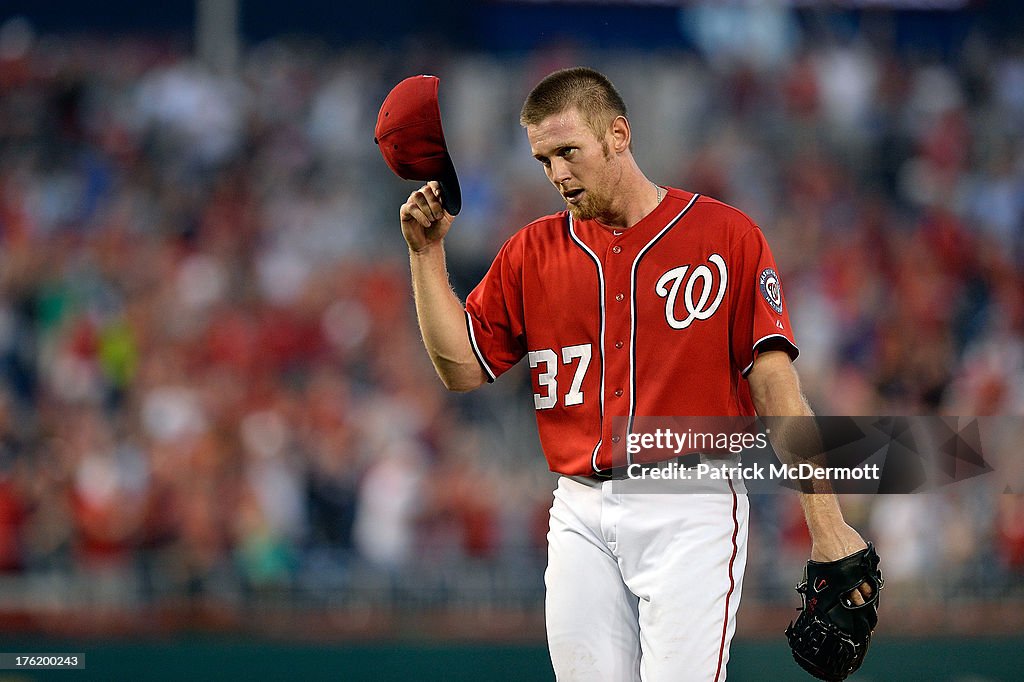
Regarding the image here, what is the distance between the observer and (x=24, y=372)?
9.47 meters

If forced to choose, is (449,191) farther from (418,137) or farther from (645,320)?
(645,320)

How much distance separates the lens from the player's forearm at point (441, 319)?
3.64 metres

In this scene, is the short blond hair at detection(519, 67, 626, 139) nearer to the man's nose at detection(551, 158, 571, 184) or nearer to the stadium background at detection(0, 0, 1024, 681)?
the man's nose at detection(551, 158, 571, 184)

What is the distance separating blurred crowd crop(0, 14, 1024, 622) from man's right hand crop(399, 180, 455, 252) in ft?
14.1

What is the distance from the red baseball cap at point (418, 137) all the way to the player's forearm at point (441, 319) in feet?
0.53

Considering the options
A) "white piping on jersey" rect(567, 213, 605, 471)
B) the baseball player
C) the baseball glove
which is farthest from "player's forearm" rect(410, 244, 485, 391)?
the baseball glove

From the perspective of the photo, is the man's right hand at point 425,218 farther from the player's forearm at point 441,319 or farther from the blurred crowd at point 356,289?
the blurred crowd at point 356,289

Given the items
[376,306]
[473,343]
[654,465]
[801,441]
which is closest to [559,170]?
[473,343]

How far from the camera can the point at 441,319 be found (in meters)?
3.67

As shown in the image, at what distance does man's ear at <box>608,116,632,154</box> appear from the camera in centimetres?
356

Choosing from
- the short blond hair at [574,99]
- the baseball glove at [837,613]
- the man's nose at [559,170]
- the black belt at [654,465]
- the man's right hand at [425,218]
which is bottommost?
the baseball glove at [837,613]

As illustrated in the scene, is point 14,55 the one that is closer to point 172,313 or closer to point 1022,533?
point 172,313

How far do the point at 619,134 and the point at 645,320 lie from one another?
20.3 inches

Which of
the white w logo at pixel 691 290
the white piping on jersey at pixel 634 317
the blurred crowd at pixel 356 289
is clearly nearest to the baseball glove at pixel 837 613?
the white piping on jersey at pixel 634 317
